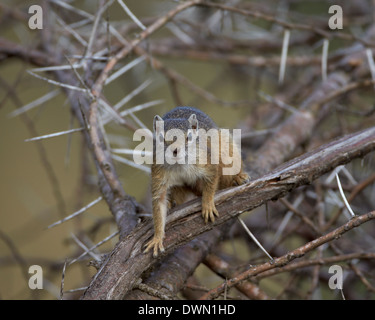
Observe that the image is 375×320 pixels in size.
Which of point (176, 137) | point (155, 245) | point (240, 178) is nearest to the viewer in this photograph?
point (155, 245)

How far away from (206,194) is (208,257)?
1.76ft

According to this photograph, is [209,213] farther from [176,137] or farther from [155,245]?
[176,137]

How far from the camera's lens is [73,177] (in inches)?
215

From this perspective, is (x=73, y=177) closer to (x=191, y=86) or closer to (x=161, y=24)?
(x=191, y=86)

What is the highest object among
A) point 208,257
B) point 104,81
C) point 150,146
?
point 104,81

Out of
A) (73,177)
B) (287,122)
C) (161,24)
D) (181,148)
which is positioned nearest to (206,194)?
(181,148)

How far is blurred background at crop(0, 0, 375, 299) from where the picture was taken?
319 cm

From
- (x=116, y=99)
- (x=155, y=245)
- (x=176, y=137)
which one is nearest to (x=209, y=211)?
(x=155, y=245)

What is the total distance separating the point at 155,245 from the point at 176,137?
542 mm

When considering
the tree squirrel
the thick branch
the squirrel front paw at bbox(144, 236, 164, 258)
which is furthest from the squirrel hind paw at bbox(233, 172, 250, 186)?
the squirrel front paw at bbox(144, 236, 164, 258)

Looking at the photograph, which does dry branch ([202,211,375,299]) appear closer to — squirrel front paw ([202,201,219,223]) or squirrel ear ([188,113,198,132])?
squirrel front paw ([202,201,219,223])

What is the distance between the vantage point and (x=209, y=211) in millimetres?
2057

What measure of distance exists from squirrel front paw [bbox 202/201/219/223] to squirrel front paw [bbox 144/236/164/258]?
23cm

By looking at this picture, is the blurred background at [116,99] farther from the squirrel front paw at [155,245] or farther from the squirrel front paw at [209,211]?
the squirrel front paw at [209,211]
